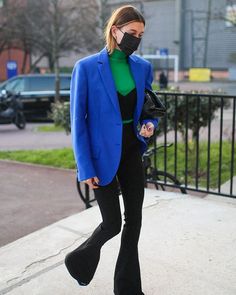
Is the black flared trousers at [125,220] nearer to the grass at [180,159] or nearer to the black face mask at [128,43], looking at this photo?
the black face mask at [128,43]

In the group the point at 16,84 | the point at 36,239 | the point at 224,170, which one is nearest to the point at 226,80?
the point at 16,84

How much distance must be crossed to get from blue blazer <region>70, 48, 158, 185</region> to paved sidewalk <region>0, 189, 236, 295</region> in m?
0.94

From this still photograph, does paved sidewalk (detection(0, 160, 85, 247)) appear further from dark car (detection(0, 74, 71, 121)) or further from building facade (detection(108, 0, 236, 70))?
building facade (detection(108, 0, 236, 70))

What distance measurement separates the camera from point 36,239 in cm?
410

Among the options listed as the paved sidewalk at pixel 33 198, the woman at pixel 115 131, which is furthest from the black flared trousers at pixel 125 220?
the paved sidewalk at pixel 33 198

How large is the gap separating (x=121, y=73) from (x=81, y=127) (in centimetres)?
39

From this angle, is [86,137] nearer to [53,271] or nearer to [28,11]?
[53,271]

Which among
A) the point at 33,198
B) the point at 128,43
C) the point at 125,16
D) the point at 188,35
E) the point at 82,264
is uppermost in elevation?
the point at 188,35

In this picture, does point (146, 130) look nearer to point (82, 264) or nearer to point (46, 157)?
point (82, 264)

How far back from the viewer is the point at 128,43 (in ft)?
8.78

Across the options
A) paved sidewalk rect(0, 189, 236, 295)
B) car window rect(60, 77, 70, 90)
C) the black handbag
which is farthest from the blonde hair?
car window rect(60, 77, 70, 90)

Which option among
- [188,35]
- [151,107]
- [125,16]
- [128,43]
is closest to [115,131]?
[151,107]

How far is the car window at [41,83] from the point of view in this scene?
1684 cm

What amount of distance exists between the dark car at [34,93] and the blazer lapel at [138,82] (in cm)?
1387
